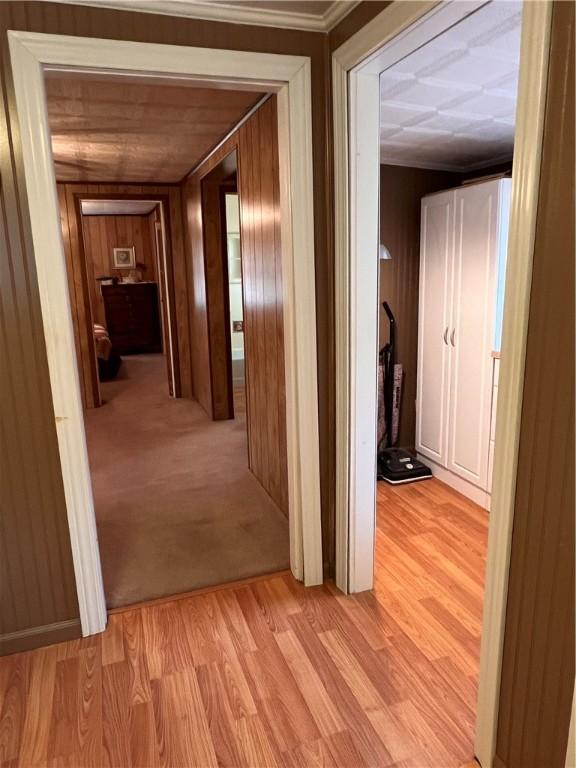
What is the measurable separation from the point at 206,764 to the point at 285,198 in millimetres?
1999

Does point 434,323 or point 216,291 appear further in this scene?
point 216,291

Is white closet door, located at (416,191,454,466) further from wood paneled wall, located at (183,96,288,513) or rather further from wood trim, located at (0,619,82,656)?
wood trim, located at (0,619,82,656)

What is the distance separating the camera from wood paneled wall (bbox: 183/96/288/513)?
2752 mm

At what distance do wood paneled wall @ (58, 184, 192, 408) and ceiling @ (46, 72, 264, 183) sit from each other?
67 cm

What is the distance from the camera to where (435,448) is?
3.70 meters

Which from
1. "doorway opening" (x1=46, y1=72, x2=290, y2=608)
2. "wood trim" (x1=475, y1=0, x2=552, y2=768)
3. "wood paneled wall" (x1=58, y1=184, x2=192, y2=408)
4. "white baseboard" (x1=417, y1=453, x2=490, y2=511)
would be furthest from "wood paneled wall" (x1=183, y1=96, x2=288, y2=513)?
"wood paneled wall" (x1=58, y1=184, x2=192, y2=408)

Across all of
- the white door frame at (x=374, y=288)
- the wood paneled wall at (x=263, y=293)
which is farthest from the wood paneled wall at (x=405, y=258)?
the white door frame at (x=374, y=288)

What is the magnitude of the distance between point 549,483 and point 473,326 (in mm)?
2148

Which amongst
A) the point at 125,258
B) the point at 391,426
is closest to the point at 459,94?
the point at 391,426

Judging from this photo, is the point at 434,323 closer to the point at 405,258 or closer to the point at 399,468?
the point at 405,258

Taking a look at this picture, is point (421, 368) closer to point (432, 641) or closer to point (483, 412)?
point (483, 412)

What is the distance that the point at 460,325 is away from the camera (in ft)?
11.1

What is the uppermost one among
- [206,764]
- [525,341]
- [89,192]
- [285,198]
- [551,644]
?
[89,192]

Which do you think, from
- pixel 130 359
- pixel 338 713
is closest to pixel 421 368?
pixel 338 713
